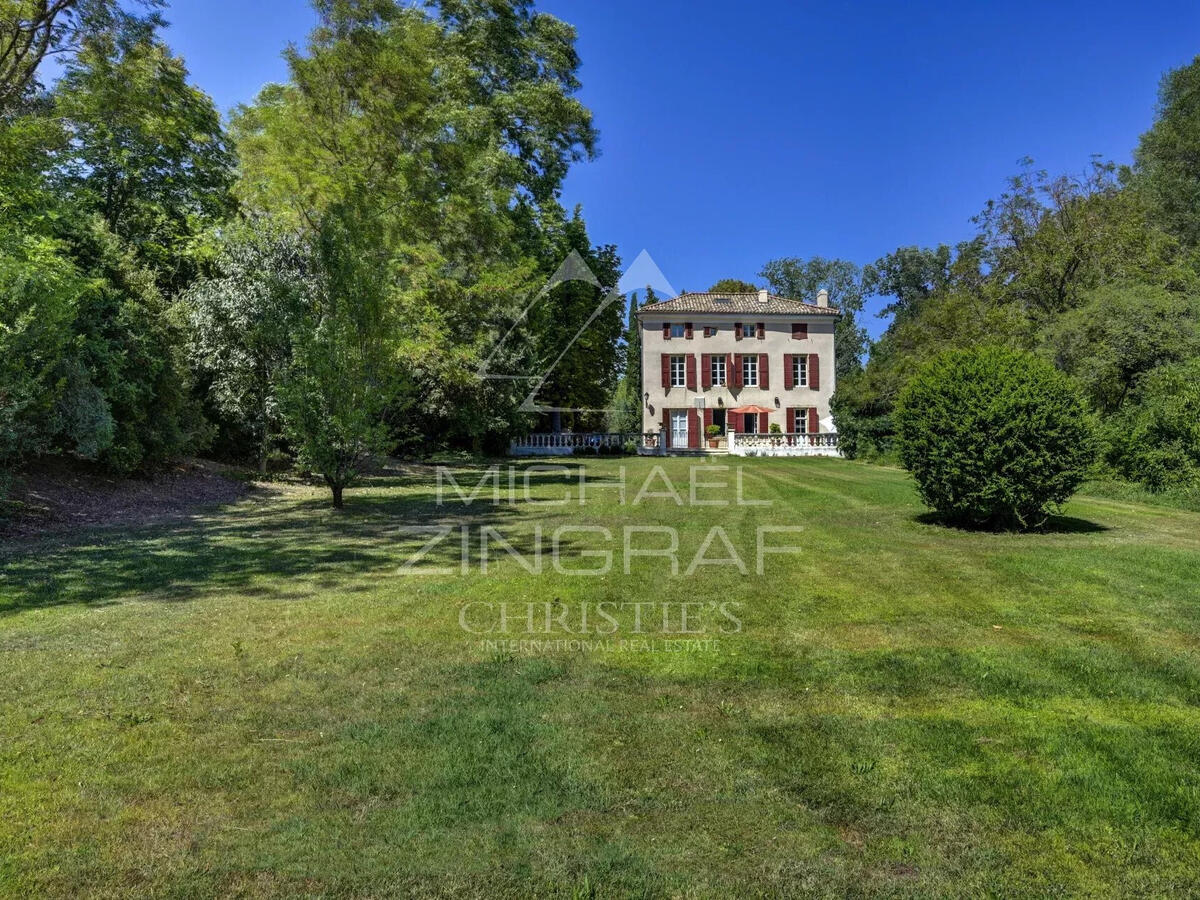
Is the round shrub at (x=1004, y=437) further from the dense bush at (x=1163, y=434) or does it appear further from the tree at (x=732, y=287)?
the tree at (x=732, y=287)

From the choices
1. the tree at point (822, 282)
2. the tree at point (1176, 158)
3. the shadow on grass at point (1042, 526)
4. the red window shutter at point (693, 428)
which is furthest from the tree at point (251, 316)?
the tree at point (822, 282)

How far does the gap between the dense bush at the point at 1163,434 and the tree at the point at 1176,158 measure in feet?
49.8

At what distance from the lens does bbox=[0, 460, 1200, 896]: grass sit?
83.3 inches

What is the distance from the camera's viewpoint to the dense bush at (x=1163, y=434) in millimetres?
11977

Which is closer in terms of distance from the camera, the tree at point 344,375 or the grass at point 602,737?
the grass at point 602,737

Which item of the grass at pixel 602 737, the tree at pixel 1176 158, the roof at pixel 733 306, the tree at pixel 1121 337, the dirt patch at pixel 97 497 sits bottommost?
the grass at pixel 602 737

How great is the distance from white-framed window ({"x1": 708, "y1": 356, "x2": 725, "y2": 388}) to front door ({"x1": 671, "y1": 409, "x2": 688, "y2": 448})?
2221 mm

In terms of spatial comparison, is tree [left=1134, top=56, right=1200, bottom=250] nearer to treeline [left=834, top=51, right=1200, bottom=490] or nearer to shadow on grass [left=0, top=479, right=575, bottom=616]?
treeline [left=834, top=51, right=1200, bottom=490]

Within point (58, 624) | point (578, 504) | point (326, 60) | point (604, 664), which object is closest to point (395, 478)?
point (578, 504)

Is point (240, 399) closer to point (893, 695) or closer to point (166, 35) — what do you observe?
point (166, 35)

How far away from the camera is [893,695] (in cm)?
348

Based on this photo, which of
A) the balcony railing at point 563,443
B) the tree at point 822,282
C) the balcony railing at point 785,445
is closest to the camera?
the balcony railing at point 563,443

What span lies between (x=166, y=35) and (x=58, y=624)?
15.2m

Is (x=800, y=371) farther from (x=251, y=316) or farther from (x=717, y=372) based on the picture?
(x=251, y=316)
